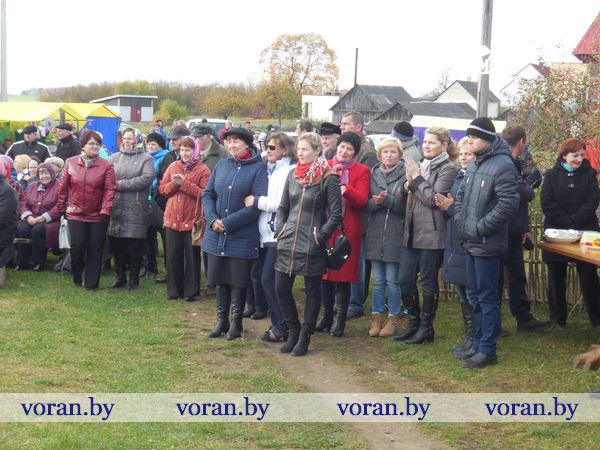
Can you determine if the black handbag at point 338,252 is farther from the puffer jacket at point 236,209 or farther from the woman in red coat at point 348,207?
the puffer jacket at point 236,209

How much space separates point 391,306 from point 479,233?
1778mm

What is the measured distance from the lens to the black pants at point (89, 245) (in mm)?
10398

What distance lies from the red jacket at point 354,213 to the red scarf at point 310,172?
2.22ft

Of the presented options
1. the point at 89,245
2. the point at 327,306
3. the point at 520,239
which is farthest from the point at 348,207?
the point at 89,245

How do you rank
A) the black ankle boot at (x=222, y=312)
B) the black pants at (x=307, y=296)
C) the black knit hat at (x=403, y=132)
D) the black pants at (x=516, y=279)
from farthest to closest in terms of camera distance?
the black knit hat at (x=403, y=132), the black pants at (x=516, y=279), the black ankle boot at (x=222, y=312), the black pants at (x=307, y=296)

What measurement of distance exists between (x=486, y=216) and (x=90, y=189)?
5310mm

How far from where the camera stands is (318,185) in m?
7.52

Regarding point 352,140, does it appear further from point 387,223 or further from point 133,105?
point 133,105

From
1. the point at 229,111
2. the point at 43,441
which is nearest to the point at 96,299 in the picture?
the point at 43,441

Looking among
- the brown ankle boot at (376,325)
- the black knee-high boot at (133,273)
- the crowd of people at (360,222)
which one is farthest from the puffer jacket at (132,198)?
the brown ankle boot at (376,325)

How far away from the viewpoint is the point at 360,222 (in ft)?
28.0

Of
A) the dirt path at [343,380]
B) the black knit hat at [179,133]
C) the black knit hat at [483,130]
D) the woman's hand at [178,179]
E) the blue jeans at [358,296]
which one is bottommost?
the dirt path at [343,380]

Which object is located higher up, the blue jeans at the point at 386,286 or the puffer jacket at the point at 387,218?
the puffer jacket at the point at 387,218

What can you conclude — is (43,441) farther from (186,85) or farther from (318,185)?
(186,85)
